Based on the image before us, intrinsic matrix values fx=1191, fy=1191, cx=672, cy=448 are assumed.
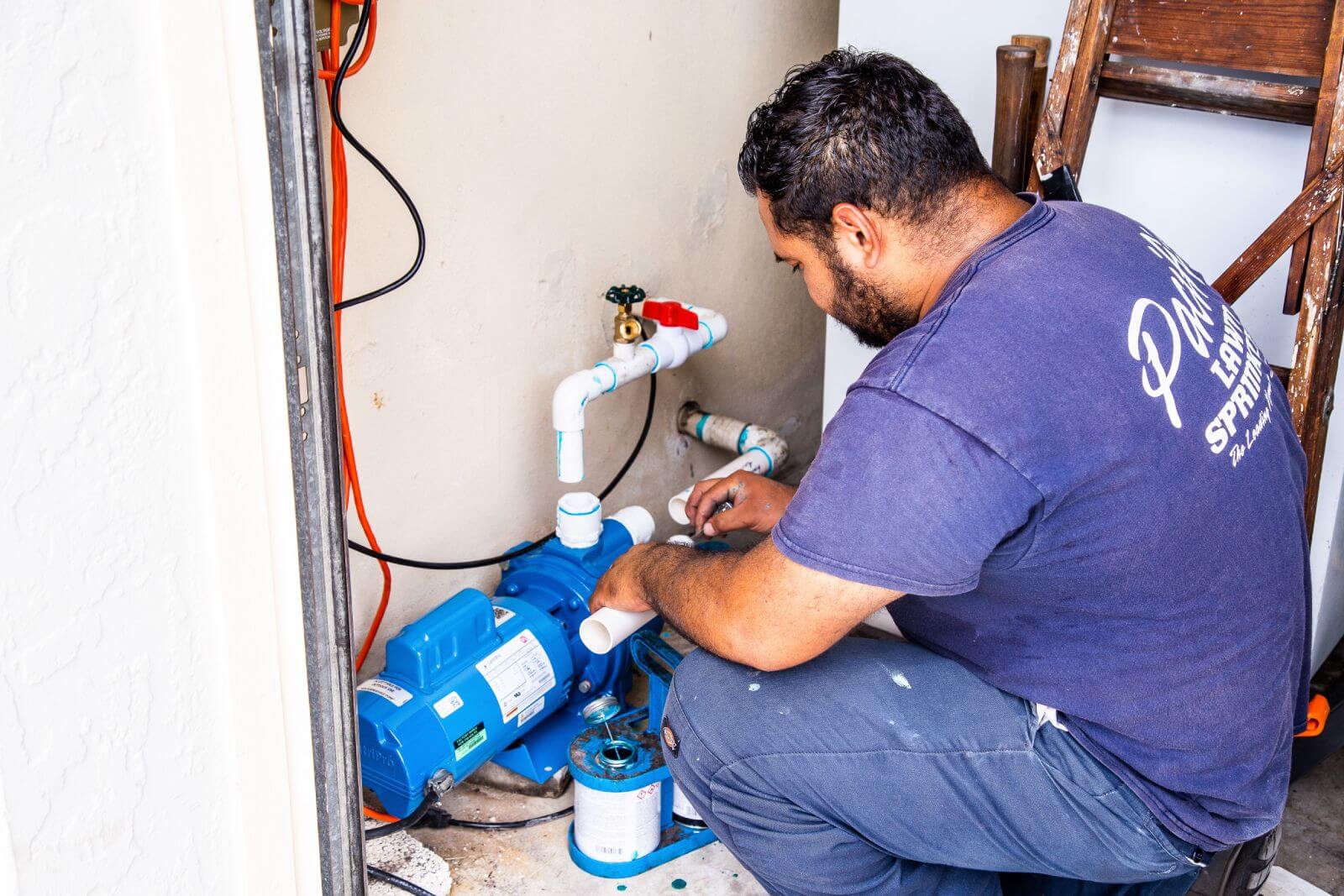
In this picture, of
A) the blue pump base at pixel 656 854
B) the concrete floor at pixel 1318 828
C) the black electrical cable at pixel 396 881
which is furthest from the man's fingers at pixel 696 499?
the concrete floor at pixel 1318 828

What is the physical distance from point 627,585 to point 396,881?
0.48 meters

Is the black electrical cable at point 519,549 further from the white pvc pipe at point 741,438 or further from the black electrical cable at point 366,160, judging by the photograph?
the black electrical cable at point 366,160

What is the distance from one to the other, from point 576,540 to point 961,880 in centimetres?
67

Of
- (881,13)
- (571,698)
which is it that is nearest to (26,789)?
(571,698)

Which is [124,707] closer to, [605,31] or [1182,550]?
[1182,550]

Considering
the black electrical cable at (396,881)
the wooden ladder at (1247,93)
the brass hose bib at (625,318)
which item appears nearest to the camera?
the wooden ladder at (1247,93)

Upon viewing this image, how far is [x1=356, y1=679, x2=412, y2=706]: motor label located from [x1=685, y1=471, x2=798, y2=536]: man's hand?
0.43 meters

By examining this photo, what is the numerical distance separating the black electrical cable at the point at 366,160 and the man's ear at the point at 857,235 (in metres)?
0.50

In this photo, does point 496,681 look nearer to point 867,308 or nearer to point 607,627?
point 607,627

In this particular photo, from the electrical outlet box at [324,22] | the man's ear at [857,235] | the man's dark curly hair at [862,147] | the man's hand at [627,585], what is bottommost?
the man's hand at [627,585]

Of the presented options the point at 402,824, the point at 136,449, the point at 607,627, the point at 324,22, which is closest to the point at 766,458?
the point at 607,627

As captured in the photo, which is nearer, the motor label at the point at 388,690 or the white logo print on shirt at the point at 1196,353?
the white logo print on shirt at the point at 1196,353

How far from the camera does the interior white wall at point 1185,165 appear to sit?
1.48 meters

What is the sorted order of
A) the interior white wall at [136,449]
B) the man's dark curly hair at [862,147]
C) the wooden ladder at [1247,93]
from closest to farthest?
the interior white wall at [136,449] → the man's dark curly hair at [862,147] → the wooden ladder at [1247,93]
